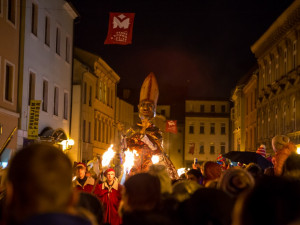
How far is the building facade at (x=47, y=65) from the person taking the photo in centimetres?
2478

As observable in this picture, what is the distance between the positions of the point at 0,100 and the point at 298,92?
19.1 meters

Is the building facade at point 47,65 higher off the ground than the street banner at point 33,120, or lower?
higher

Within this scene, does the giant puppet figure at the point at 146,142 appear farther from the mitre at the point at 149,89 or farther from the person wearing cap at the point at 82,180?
the person wearing cap at the point at 82,180

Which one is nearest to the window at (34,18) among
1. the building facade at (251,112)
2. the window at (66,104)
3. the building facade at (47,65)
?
the building facade at (47,65)

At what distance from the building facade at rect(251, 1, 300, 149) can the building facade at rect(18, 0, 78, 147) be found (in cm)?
1317

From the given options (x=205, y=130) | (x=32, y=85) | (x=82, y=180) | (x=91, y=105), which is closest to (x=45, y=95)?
(x=32, y=85)

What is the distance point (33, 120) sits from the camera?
932 inches

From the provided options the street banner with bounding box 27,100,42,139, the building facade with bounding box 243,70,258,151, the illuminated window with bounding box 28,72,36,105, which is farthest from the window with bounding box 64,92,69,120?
the building facade with bounding box 243,70,258,151

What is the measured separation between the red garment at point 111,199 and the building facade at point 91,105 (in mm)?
26226

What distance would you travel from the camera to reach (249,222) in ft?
11.9

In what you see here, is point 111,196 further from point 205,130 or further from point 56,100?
point 205,130

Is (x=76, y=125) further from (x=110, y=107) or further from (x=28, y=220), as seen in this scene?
(x=28, y=220)

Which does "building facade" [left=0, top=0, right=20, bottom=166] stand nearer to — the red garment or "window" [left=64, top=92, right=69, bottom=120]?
"window" [left=64, top=92, right=69, bottom=120]

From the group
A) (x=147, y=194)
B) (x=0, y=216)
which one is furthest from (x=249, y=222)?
(x=0, y=216)
